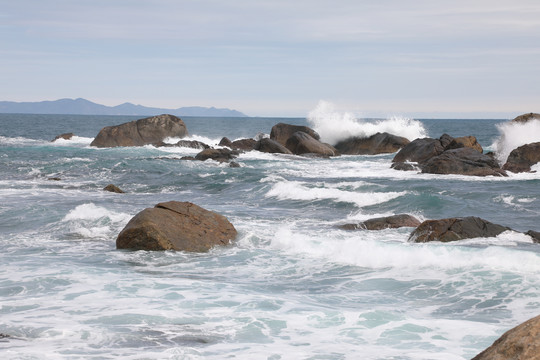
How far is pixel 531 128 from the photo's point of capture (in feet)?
109

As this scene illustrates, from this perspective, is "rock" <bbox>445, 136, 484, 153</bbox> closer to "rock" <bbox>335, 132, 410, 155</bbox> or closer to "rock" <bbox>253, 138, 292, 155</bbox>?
"rock" <bbox>335, 132, 410, 155</bbox>

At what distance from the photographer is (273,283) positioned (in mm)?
9641

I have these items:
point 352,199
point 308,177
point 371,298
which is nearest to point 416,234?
point 371,298

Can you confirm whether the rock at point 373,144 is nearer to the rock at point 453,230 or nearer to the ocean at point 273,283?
the ocean at point 273,283

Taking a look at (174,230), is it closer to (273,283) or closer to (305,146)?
(273,283)

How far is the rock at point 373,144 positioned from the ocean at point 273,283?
19312mm

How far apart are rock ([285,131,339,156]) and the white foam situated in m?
10.1

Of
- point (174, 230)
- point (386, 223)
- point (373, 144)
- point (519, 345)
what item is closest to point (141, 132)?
point (373, 144)

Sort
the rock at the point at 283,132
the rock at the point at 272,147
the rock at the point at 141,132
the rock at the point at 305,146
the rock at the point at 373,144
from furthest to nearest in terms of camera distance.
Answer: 1. the rock at the point at 141,132
2. the rock at the point at 283,132
3. the rock at the point at 373,144
4. the rock at the point at 272,147
5. the rock at the point at 305,146

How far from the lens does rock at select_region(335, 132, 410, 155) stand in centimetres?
3972

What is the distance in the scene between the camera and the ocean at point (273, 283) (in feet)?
21.7

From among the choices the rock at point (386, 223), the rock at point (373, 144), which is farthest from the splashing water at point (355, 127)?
the rock at point (386, 223)

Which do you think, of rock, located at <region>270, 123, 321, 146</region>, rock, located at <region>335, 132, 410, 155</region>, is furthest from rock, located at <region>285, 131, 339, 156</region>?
rock, located at <region>335, 132, 410, 155</region>

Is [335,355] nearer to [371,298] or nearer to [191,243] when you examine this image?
[371,298]
